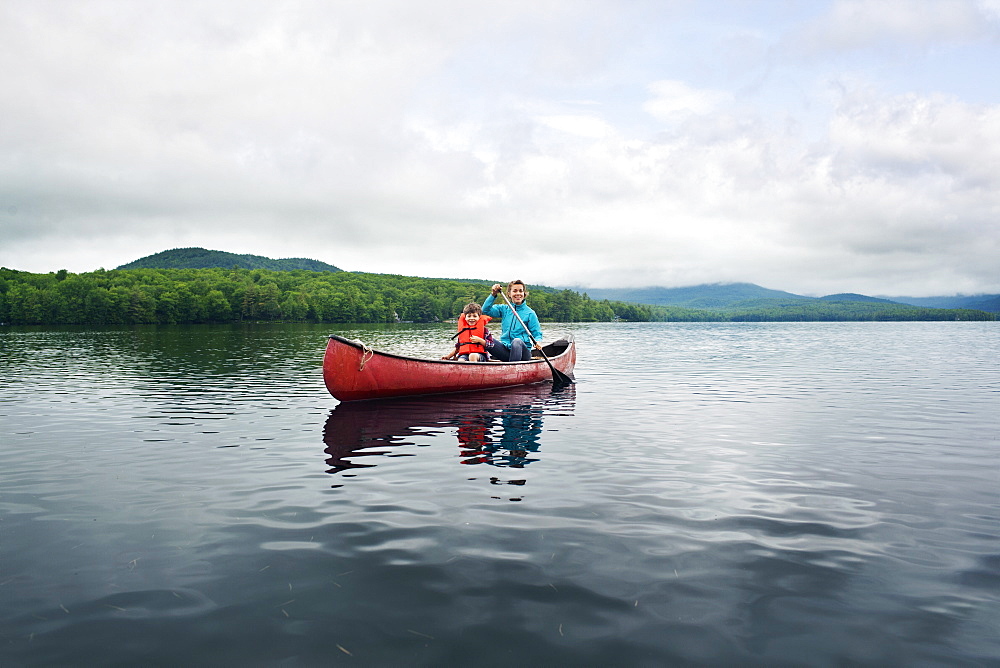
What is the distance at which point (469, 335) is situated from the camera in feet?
55.8

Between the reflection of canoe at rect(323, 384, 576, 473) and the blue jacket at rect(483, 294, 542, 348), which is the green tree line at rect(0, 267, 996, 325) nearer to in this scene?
the blue jacket at rect(483, 294, 542, 348)

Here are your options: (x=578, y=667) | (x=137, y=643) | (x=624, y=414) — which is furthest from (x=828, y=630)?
(x=624, y=414)

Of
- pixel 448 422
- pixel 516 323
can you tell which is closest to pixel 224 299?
pixel 516 323

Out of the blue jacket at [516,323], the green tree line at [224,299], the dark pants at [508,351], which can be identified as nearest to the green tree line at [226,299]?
the green tree line at [224,299]

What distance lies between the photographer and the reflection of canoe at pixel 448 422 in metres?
9.69

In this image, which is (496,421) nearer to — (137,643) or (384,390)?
(384,390)

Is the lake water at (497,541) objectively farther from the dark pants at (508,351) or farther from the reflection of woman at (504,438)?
the dark pants at (508,351)

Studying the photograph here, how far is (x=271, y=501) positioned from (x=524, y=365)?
11741mm

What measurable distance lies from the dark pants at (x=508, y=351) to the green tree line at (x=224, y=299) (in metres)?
100

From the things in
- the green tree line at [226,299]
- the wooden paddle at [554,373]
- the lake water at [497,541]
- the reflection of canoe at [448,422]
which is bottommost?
the reflection of canoe at [448,422]

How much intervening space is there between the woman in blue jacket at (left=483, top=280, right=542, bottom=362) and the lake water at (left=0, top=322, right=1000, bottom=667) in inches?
227

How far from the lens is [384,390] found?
48.6 ft

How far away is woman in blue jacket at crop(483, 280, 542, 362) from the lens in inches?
703

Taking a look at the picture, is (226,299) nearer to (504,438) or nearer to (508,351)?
(508,351)
